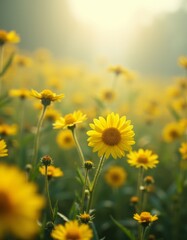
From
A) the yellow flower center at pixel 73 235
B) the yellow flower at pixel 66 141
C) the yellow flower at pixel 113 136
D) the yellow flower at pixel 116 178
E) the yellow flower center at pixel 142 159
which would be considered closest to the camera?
the yellow flower center at pixel 73 235

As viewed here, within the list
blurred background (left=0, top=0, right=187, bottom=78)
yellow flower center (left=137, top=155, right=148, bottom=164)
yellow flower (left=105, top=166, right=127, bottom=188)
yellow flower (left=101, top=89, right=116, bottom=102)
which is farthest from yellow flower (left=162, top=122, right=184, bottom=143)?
blurred background (left=0, top=0, right=187, bottom=78)

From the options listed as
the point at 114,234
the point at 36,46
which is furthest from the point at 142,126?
the point at 36,46

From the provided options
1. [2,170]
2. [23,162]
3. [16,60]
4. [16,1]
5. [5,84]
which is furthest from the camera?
[16,1]

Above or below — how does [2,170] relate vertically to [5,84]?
below

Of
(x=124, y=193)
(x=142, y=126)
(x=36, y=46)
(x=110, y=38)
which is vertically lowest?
Result: (x=124, y=193)

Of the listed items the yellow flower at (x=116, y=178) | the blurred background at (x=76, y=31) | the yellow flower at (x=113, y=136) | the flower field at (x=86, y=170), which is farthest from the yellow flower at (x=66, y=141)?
the blurred background at (x=76, y=31)

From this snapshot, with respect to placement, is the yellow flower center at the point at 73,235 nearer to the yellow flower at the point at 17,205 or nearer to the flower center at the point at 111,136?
the yellow flower at the point at 17,205

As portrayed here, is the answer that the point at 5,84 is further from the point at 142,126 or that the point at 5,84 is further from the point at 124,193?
the point at 124,193
